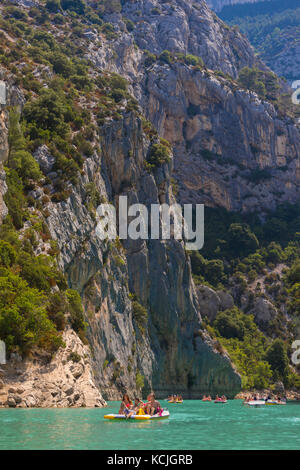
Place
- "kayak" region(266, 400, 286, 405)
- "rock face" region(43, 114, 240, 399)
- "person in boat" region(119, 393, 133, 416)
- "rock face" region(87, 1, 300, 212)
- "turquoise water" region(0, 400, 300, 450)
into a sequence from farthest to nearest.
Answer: "rock face" region(87, 1, 300, 212) < "kayak" region(266, 400, 286, 405) < "rock face" region(43, 114, 240, 399) < "person in boat" region(119, 393, 133, 416) < "turquoise water" region(0, 400, 300, 450)

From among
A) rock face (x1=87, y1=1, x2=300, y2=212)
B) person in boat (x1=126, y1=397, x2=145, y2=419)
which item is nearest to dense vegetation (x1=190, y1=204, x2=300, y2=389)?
rock face (x1=87, y1=1, x2=300, y2=212)

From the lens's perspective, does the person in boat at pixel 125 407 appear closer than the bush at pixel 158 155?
Yes

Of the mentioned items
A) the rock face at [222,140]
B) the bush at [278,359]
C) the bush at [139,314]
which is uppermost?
the rock face at [222,140]

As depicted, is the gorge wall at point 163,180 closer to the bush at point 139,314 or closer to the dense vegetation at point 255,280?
the bush at point 139,314

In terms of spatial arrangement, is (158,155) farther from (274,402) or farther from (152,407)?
(152,407)

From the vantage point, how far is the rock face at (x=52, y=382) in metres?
33.2

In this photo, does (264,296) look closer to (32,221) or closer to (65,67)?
(65,67)

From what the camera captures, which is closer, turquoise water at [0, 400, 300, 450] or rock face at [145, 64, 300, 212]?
turquoise water at [0, 400, 300, 450]

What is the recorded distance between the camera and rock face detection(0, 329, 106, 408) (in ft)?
109

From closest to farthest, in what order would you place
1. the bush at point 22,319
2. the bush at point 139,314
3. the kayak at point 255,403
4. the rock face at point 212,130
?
1. the bush at point 22,319
2. the kayak at point 255,403
3. the bush at point 139,314
4. the rock face at point 212,130

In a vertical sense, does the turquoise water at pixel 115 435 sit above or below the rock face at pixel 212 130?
below

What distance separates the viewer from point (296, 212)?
418 ft

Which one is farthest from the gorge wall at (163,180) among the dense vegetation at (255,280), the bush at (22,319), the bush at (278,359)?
the bush at (22,319)

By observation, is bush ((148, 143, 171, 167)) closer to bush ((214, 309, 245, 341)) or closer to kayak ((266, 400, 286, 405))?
bush ((214, 309, 245, 341))
